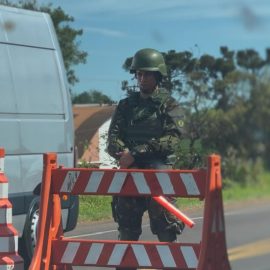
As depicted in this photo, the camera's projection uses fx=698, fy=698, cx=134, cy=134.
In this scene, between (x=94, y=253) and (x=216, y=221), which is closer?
(x=216, y=221)

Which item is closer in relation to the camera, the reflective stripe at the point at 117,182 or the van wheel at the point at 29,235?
the reflective stripe at the point at 117,182

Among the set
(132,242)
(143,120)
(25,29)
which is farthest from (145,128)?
(25,29)

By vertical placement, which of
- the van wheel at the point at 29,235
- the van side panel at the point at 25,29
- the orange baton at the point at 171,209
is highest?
the van side panel at the point at 25,29

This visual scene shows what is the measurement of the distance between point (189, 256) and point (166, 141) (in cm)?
98

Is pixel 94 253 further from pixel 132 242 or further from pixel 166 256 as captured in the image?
pixel 166 256

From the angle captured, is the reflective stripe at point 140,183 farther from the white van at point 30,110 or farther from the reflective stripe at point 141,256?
the white van at point 30,110

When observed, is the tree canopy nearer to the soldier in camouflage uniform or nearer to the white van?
the soldier in camouflage uniform

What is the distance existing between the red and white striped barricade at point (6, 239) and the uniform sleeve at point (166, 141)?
55.4 inches

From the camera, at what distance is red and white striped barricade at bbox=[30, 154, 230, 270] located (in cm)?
532

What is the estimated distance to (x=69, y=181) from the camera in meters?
5.76

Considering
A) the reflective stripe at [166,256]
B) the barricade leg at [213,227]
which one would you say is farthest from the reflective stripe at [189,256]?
the barricade leg at [213,227]

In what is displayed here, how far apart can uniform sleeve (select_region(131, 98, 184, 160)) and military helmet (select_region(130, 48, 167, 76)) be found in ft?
1.01

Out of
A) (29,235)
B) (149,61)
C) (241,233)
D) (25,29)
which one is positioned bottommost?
(241,233)

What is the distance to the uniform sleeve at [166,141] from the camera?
5.83 m
